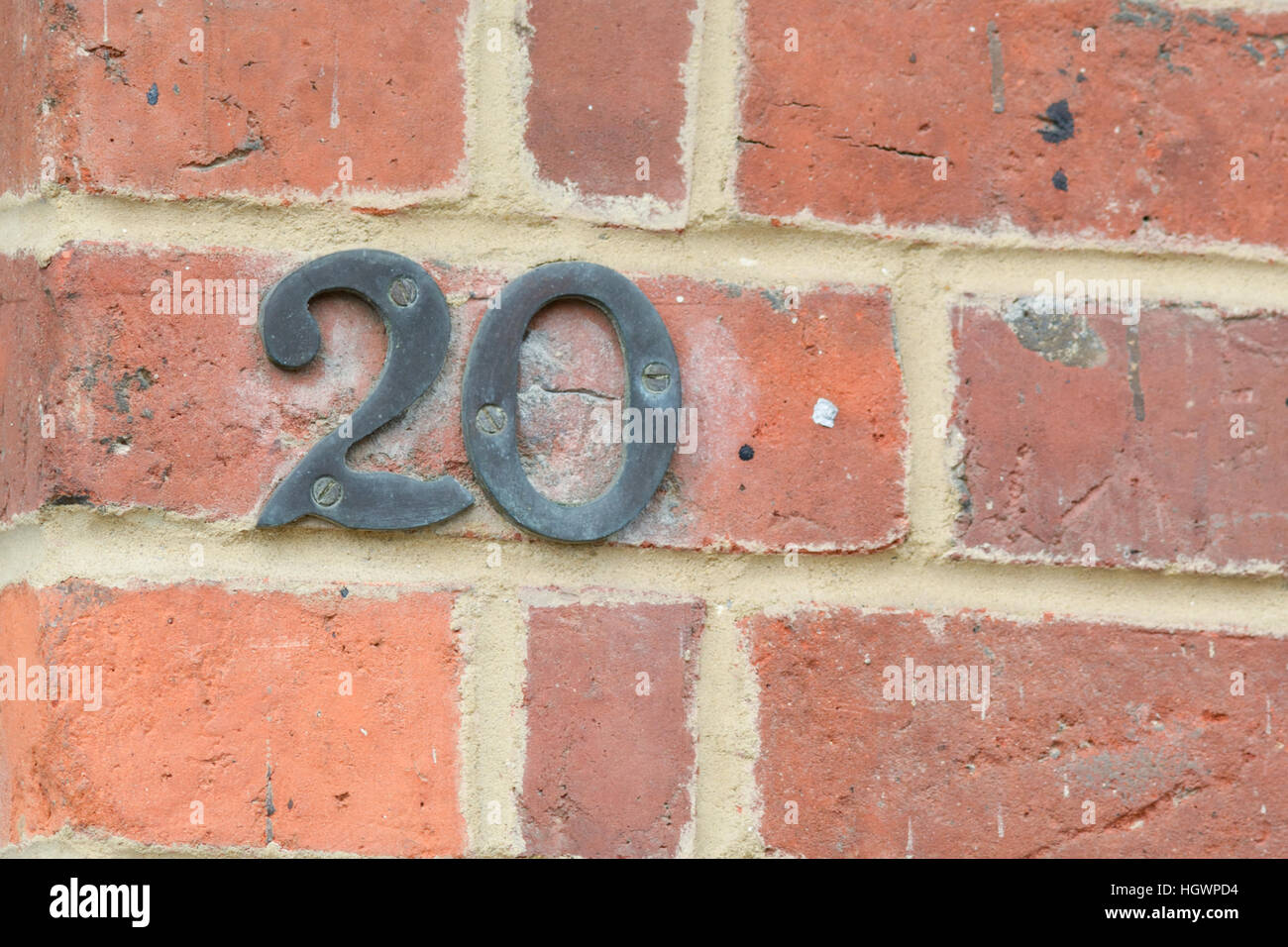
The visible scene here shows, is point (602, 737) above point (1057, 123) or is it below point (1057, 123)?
below

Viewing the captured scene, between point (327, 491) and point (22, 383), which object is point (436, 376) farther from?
point (22, 383)

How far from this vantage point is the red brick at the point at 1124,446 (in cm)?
58

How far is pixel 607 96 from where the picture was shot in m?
0.58

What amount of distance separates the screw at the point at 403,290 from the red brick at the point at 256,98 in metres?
0.04

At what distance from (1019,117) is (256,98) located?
13.7 inches

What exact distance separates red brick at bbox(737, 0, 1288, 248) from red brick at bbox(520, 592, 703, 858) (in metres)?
0.21

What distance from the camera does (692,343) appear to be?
0.58 meters

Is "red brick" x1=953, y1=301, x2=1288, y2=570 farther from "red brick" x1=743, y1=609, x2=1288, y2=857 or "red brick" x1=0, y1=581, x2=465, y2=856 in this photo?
"red brick" x1=0, y1=581, x2=465, y2=856

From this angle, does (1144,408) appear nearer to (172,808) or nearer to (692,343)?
(692,343)

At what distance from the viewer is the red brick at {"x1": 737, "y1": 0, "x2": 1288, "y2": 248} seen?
58 cm

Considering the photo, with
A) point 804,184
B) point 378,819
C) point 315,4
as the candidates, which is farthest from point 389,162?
point 378,819

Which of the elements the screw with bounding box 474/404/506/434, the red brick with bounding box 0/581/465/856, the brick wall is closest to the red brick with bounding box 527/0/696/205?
the brick wall

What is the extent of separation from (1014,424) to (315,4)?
14.5 inches

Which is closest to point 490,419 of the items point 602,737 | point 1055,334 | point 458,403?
point 458,403
